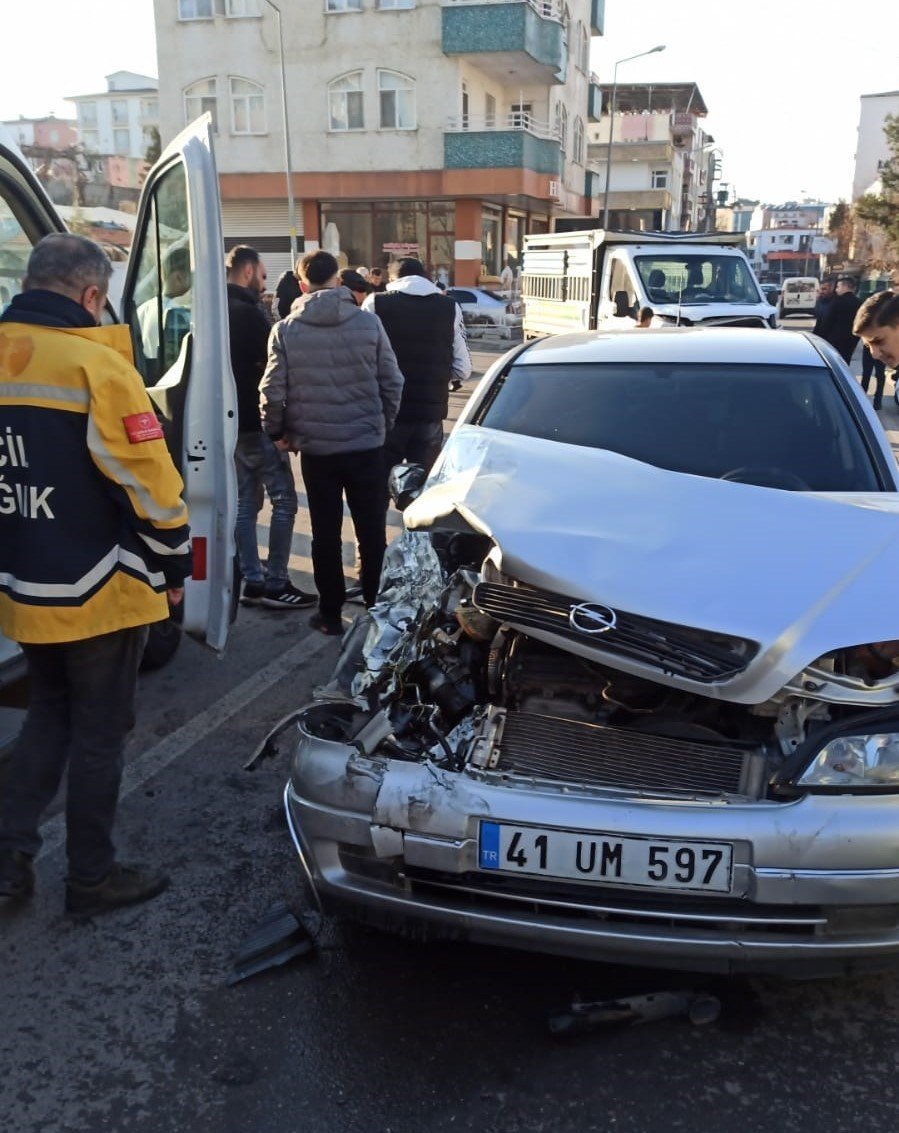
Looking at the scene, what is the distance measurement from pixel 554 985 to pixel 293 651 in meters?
2.79

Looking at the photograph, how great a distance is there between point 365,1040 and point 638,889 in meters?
0.80

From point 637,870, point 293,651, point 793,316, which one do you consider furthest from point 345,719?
→ point 793,316

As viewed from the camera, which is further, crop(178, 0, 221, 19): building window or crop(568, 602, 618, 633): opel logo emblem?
crop(178, 0, 221, 19): building window

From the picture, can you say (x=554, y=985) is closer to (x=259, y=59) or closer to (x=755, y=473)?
(x=755, y=473)

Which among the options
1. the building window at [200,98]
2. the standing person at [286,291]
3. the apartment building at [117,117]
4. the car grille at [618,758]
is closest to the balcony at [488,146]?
the building window at [200,98]

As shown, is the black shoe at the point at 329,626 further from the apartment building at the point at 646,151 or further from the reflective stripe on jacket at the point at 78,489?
the apartment building at the point at 646,151

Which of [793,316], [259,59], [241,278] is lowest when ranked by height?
[793,316]

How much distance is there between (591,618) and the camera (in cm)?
254

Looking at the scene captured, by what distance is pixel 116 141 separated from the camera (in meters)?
89.6

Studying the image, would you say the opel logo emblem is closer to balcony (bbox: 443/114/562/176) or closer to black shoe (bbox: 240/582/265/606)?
black shoe (bbox: 240/582/265/606)

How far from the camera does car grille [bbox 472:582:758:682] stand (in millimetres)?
2432

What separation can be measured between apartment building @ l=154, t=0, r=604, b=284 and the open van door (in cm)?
2884

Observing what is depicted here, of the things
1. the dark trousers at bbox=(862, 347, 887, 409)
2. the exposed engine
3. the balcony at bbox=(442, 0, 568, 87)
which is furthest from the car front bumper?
the balcony at bbox=(442, 0, 568, 87)

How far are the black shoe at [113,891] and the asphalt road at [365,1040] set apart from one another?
0.04 metres
